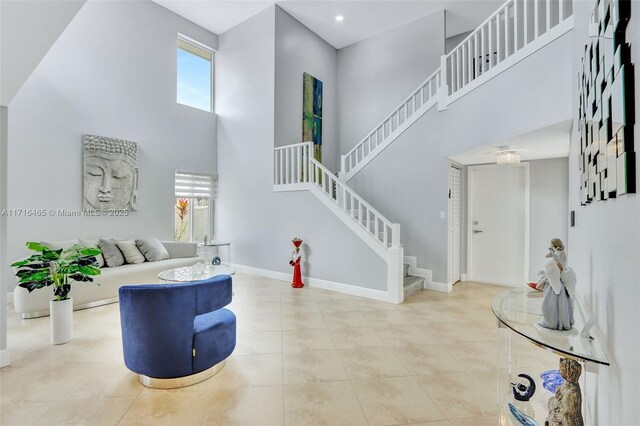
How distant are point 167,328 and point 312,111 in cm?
593

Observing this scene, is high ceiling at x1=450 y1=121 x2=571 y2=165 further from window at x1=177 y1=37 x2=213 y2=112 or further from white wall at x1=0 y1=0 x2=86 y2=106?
window at x1=177 y1=37 x2=213 y2=112

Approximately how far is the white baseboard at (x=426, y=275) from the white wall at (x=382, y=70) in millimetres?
3489

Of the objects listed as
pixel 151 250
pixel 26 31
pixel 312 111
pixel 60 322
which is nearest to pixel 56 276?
pixel 60 322

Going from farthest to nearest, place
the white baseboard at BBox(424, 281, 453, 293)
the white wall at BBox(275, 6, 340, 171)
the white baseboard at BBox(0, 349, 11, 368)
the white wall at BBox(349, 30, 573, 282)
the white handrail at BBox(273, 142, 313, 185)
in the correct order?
the white wall at BBox(275, 6, 340, 171)
the white handrail at BBox(273, 142, 313, 185)
the white baseboard at BBox(424, 281, 453, 293)
the white wall at BBox(349, 30, 573, 282)
the white baseboard at BBox(0, 349, 11, 368)

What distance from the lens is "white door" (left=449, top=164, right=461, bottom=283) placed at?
523 centimetres

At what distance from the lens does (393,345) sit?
3.09m

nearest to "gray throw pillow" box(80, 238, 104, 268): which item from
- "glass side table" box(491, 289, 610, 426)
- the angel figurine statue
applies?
"glass side table" box(491, 289, 610, 426)

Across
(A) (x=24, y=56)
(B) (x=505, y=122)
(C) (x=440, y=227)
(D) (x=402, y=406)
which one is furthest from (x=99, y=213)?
(B) (x=505, y=122)

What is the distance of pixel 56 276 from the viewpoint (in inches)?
125

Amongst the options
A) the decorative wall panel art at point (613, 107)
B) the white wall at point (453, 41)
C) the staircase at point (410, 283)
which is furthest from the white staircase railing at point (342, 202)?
the white wall at point (453, 41)

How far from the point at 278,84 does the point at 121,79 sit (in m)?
2.84

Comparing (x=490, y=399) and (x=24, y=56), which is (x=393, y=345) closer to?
(x=490, y=399)

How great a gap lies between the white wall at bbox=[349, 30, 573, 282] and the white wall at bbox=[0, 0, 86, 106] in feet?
13.2

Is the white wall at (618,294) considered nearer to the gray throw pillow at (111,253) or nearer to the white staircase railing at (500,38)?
the white staircase railing at (500,38)
